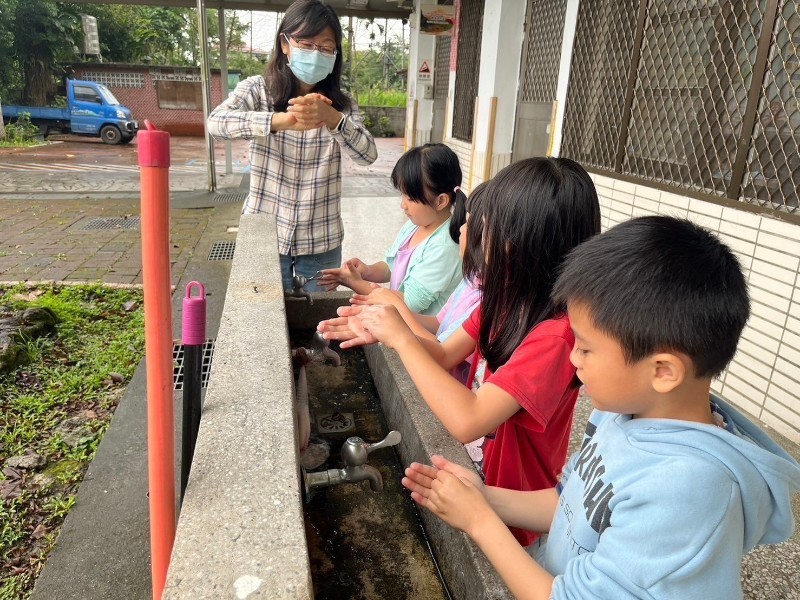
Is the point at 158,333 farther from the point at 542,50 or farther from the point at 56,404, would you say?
the point at 542,50

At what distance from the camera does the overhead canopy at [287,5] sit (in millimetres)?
8820

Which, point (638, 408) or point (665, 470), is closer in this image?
point (665, 470)

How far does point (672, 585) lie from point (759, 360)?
270 cm

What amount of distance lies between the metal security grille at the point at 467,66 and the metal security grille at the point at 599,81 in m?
2.83

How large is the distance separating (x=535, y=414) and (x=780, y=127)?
2632mm

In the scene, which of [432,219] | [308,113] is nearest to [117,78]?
[308,113]

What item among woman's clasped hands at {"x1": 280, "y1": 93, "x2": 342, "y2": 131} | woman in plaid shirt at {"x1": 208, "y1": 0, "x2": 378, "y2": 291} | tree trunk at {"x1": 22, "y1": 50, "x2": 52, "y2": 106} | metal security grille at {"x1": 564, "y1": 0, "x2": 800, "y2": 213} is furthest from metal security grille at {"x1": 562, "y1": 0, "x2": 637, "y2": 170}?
tree trunk at {"x1": 22, "y1": 50, "x2": 52, "y2": 106}

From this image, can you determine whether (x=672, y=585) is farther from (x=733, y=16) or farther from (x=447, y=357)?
(x=733, y=16)

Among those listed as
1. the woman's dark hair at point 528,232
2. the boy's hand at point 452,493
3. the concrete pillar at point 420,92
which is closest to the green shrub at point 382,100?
the concrete pillar at point 420,92

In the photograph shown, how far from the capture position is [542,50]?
571cm

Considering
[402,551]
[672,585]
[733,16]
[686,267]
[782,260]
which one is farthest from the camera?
[733,16]

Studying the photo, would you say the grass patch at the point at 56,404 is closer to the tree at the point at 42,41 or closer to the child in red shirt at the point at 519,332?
the child in red shirt at the point at 519,332

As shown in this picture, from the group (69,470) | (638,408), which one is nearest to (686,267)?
(638,408)

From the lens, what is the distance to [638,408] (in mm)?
877
